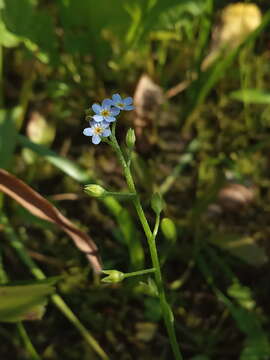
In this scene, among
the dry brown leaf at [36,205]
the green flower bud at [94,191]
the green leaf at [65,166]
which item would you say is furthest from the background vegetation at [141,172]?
the green flower bud at [94,191]

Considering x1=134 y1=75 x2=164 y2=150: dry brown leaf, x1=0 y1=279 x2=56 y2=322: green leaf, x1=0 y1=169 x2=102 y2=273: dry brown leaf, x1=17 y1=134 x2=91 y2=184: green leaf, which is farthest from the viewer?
x1=134 y1=75 x2=164 y2=150: dry brown leaf

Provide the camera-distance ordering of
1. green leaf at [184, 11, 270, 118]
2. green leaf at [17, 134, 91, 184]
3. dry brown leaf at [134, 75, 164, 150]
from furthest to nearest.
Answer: dry brown leaf at [134, 75, 164, 150] < green leaf at [184, 11, 270, 118] < green leaf at [17, 134, 91, 184]

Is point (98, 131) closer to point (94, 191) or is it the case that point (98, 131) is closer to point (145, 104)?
point (94, 191)

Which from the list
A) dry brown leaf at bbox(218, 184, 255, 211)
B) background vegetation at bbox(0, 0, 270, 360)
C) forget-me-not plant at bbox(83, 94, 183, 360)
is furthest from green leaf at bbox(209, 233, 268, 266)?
forget-me-not plant at bbox(83, 94, 183, 360)

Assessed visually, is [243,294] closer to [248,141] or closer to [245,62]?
[248,141]

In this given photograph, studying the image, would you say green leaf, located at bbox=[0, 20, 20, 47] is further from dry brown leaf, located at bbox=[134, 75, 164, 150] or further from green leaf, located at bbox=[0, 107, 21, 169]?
dry brown leaf, located at bbox=[134, 75, 164, 150]

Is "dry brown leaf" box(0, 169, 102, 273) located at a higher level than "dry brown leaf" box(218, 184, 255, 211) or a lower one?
higher

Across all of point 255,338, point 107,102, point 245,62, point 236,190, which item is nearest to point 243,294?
point 255,338
